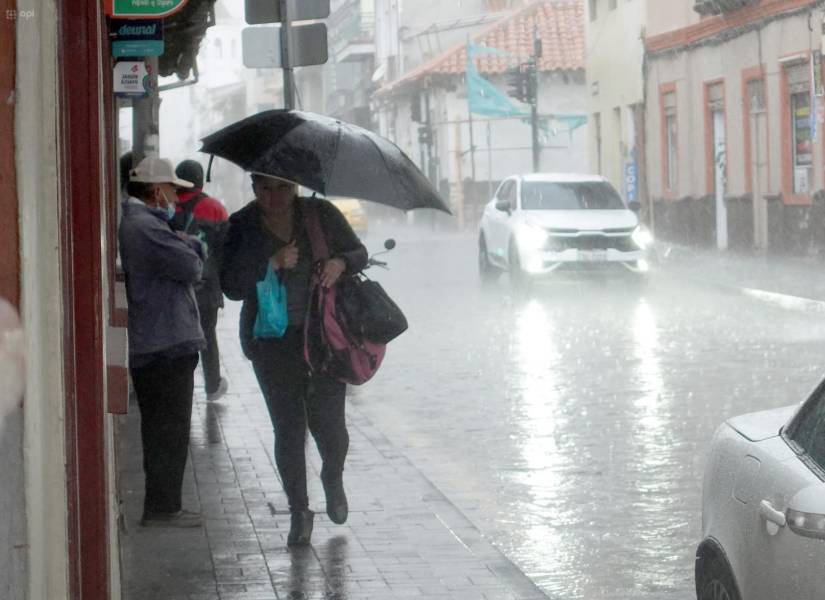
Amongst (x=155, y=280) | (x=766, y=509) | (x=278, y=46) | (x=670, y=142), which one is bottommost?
(x=766, y=509)

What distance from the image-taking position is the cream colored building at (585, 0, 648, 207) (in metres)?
37.6

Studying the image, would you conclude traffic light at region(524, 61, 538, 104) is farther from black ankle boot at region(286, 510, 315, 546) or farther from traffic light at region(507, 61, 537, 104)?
black ankle boot at region(286, 510, 315, 546)

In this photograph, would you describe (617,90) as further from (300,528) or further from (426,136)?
(300,528)

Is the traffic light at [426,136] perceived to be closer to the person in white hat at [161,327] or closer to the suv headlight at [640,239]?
the suv headlight at [640,239]

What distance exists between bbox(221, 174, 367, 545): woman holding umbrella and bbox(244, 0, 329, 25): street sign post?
4.73 meters

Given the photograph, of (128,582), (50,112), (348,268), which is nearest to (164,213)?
(348,268)

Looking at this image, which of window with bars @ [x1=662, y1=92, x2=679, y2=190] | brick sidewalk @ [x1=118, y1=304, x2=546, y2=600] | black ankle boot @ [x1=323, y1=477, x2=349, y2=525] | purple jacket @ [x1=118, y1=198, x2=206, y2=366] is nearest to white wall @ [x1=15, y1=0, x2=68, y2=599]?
brick sidewalk @ [x1=118, y1=304, x2=546, y2=600]

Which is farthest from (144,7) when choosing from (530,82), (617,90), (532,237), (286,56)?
(530,82)

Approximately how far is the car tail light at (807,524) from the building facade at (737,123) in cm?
2226

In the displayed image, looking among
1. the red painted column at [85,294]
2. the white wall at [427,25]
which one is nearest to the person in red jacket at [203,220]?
the red painted column at [85,294]

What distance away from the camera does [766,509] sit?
172 inches

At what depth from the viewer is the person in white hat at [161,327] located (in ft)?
25.0

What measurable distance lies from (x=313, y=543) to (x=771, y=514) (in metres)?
3.44

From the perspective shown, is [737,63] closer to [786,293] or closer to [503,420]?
[786,293]
